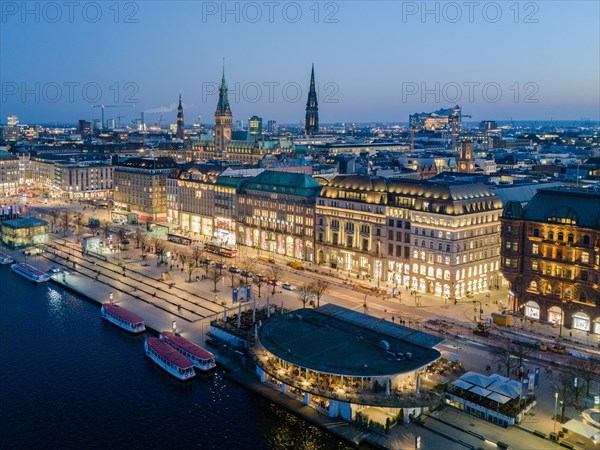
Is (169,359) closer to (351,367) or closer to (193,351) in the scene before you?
(193,351)

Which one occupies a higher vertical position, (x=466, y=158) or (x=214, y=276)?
(x=466, y=158)

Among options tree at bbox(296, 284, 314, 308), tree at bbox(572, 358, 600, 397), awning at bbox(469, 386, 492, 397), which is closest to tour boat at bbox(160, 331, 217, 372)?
tree at bbox(296, 284, 314, 308)

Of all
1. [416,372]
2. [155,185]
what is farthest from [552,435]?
[155,185]

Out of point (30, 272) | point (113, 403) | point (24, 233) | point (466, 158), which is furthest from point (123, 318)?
point (466, 158)

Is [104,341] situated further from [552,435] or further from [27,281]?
[552,435]

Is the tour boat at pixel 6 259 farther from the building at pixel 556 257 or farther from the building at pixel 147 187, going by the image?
the building at pixel 556 257
